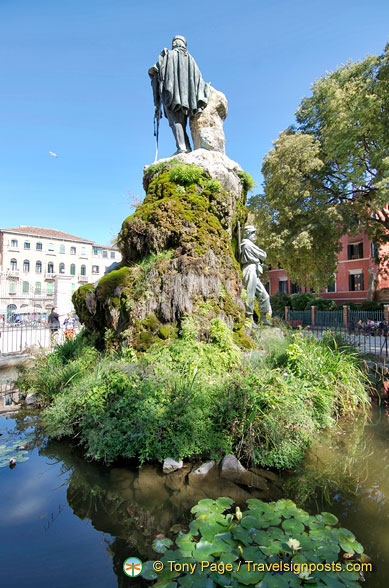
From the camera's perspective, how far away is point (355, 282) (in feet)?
103

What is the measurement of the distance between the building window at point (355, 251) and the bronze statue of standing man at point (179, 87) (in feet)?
90.3

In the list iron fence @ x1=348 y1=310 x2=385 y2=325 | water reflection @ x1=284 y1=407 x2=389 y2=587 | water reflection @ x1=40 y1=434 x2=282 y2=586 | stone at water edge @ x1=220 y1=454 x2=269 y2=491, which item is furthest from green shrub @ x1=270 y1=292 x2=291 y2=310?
water reflection @ x1=40 y1=434 x2=282 y2=586

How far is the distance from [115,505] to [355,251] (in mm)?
33303

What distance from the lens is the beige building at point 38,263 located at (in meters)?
45.0

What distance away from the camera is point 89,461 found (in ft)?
12.9

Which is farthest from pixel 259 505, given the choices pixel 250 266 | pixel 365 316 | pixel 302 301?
pixel 302 301

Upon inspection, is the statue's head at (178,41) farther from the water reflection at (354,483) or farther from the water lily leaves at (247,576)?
the water lily leaves at (247,576)

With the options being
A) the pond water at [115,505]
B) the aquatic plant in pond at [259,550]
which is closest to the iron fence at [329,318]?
the pond water at [115,505]

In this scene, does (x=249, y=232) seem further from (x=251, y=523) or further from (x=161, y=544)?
(x=161, y=544)

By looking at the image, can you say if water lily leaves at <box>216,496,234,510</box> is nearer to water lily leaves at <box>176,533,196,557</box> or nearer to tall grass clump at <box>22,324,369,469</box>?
water lily leaves at <box>176,533,196,557</box>

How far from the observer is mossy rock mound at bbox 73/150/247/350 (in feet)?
18.7

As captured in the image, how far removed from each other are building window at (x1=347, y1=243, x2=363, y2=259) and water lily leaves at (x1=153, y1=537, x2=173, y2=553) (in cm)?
3292

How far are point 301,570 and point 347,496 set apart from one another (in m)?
1.50

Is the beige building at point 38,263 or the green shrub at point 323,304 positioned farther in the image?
the beige building at point 38,263
